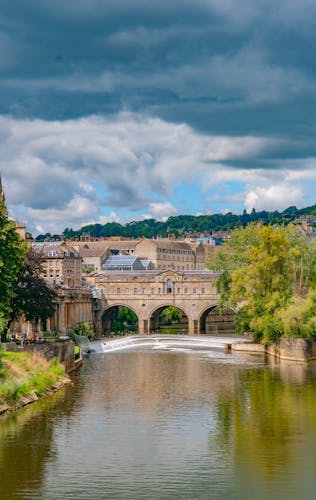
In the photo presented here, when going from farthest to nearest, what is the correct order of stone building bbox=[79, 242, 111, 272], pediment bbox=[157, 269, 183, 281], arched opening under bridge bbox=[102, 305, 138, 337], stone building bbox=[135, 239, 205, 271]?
stone building bbox=[135, 239, 205, 271] → stone building bbox=[79, 242, 111, 272] → arched opening under bridge bbox=[102, 305, 138, 337] → pediment bbox=[157, 269, 183, 281]

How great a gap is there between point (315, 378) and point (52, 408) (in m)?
21.1

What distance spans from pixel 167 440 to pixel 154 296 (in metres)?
78.7

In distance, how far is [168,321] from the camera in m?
132

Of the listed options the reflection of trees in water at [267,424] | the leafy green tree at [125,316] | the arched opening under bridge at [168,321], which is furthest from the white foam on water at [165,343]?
the leafy green tree at [125,316]

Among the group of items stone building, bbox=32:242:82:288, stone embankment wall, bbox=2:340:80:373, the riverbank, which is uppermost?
stone building, bbox=32:242:82:288

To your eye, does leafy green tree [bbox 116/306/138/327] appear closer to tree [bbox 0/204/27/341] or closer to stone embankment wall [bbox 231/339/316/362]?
stone embankment wall [bbox 231/339/316/362]

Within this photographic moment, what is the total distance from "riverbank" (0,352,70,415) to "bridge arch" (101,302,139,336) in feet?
192

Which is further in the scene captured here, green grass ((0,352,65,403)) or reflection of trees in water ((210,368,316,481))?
green grass ((0,352,65,403))

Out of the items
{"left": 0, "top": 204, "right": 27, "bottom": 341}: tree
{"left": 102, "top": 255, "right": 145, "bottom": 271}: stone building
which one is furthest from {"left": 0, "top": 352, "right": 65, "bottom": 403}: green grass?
{"left": 102, "top": 255, "right": 145, "bottom": 271}: stone building

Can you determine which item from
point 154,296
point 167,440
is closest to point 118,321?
Answer: point 154,296

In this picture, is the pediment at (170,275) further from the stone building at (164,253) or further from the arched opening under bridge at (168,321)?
the stone building at (164,253)

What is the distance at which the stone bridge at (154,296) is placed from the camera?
11312cm

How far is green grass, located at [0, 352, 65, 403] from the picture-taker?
147ft

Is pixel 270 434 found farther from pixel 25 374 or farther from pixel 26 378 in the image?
pixel 25 374
